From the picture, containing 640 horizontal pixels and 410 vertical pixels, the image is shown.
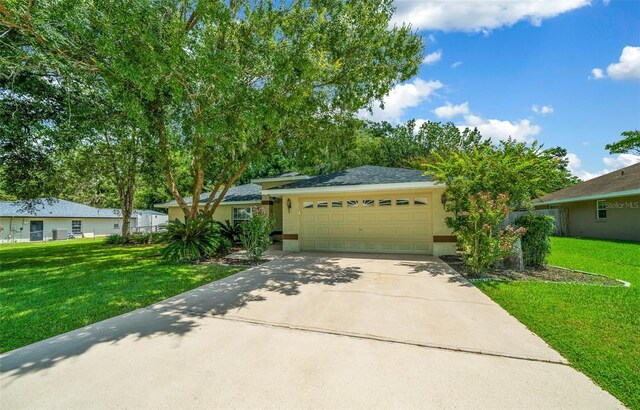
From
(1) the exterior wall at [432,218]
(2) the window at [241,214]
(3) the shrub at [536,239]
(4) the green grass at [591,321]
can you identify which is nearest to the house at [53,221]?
(2) the window at [241,214]

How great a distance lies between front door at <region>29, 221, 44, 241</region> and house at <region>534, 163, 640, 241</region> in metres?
37.9

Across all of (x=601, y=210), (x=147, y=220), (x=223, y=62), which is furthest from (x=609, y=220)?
(x=147, y=220)

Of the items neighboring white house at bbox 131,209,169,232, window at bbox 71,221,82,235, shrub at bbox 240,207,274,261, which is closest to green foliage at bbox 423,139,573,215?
shrub at bbox 240,207,274,261

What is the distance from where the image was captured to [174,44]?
562 cm

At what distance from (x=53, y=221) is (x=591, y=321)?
3640cm

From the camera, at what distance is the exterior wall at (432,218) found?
31.1ft

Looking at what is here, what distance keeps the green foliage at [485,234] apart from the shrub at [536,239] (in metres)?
0.81

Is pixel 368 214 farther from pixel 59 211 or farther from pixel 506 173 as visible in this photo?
pixel 59 211

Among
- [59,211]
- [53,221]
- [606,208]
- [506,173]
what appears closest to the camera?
[506,173]

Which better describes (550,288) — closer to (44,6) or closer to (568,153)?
(44,6)

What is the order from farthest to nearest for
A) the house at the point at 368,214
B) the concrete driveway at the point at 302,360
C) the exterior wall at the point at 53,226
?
the exterior wall at the point at 53,226
the house at the point at 368,214
the concrete driveway at the point at 302,360

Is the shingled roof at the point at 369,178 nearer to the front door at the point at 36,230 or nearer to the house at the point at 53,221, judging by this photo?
the house at the point at 53,221

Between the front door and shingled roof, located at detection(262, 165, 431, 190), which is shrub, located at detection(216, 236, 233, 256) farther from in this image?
the front door

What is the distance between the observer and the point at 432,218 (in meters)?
9.73
